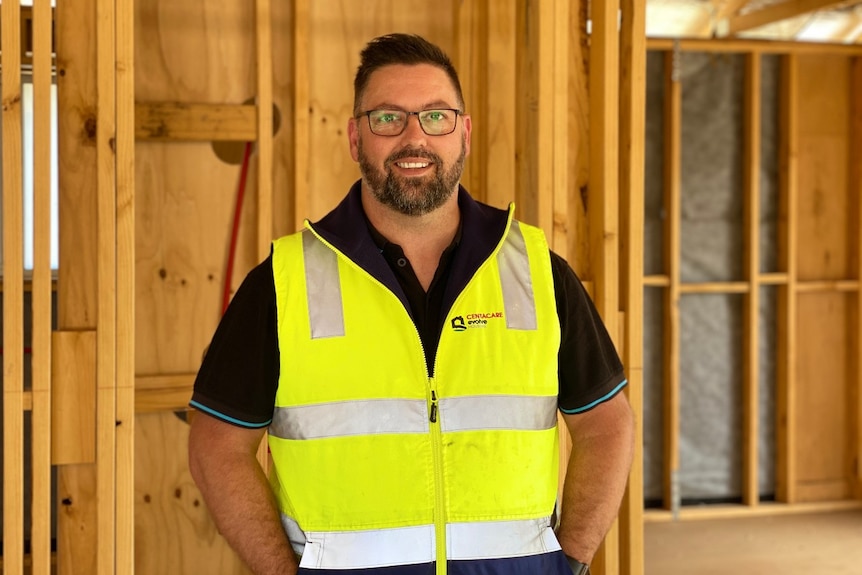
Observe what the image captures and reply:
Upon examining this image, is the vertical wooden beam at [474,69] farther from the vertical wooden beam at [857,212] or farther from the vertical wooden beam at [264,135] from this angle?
the vertical wooden beam at [857,212]

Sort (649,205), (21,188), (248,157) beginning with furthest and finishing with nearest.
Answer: (649,205), (248,157), (21,188)

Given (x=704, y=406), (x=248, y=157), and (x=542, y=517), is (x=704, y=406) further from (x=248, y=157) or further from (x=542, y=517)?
(x=542, y=517)

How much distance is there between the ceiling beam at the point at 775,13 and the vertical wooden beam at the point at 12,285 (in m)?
4.08

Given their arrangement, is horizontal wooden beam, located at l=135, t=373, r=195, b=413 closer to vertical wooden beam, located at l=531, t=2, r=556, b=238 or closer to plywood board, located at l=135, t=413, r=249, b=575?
plywood board, located at l=135, t=413, r=249, b=575

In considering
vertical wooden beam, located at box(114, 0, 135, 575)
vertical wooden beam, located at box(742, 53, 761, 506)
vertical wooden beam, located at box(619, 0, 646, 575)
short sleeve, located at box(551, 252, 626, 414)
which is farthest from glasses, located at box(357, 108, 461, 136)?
vertical wooden beam, located at box(742, 53, 761, 506)

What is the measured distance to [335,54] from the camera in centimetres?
319

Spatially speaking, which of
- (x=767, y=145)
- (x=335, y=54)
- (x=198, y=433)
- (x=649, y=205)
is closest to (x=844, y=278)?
(x=767, y=145)

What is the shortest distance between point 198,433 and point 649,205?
436 cm

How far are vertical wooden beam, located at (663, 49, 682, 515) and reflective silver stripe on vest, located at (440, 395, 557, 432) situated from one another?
3.94 m

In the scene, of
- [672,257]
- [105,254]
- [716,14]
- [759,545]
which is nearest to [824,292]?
[672,257]

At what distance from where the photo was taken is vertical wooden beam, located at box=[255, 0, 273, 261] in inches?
117

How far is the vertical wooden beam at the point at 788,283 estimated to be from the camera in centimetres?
571

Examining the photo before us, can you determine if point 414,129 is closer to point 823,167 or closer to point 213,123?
point 213,123

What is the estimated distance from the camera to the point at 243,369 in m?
1.71
